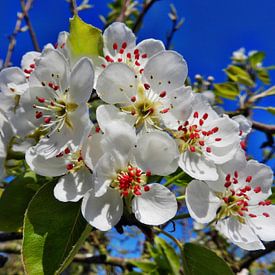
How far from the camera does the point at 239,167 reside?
1095 mm

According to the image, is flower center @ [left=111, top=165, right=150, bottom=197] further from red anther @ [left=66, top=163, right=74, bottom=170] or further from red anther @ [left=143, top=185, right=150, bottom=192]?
red anther @ [left=66, top=163, right=74, bottom=170]

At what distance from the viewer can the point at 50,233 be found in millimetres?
1008

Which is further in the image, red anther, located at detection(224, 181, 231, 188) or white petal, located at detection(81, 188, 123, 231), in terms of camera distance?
red anther, located at detection(224, 181, 231, 188)

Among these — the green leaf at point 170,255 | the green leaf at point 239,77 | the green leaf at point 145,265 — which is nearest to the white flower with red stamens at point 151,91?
the green leaf at point 170,255

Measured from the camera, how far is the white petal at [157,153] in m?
0.99

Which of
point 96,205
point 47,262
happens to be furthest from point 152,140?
point 47,262

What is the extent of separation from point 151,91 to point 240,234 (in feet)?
1.43

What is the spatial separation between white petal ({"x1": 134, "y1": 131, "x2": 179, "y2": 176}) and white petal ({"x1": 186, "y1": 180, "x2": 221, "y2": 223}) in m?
0.07

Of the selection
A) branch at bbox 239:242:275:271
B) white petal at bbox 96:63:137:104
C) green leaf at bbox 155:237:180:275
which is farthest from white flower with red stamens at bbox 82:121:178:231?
branch at bbox 239:242:275:271

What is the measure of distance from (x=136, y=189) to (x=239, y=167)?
0.28m

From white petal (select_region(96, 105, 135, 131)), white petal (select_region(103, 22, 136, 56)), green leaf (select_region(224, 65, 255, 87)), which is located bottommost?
white petal (select_region(96, 105, 135, 131))

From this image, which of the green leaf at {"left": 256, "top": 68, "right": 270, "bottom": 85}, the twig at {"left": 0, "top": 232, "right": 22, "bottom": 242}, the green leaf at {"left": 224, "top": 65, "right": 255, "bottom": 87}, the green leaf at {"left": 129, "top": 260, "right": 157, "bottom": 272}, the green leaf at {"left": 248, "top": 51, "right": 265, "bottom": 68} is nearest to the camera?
the twig at {"left": 0, "top": 232, "right": 22, "bottom": 242}

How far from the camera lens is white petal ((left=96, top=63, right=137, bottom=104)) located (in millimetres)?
1043

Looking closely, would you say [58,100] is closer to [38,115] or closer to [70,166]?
[38,115]
